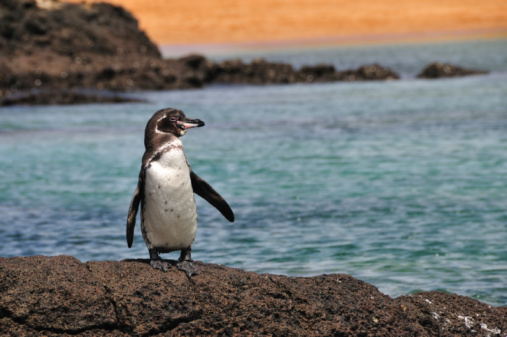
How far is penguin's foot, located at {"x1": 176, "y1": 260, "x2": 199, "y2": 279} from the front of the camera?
4.49 m

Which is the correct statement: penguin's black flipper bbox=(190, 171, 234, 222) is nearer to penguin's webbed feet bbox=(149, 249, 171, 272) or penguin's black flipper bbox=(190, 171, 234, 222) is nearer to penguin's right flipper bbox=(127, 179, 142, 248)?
penguin's right flipper bbox=(127, 179, 142, 248)

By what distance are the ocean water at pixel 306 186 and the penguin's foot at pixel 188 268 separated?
2803 millimetres

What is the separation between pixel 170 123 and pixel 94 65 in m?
31.0

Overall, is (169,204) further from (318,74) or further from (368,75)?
(368,75)

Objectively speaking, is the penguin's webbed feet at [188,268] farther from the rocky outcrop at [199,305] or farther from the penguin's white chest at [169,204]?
the penguin's white chest at [169,204]

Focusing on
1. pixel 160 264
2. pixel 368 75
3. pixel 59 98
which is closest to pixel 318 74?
pixel 368 75

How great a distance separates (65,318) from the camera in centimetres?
425

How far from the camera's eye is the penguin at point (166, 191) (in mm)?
4672

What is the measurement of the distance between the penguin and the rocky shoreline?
2543 centimetres

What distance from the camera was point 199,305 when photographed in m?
4.41

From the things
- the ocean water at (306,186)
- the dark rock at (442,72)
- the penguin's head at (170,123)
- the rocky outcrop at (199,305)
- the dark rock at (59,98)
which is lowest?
the ocean water at (306,186)

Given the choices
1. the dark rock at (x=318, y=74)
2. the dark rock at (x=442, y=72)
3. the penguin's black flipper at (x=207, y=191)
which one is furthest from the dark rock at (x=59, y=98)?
the penguin's black flipper at (x=207, y=191)

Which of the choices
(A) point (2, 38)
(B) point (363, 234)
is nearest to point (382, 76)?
(A) point (2, 38)

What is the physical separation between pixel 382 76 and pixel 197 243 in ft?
105
